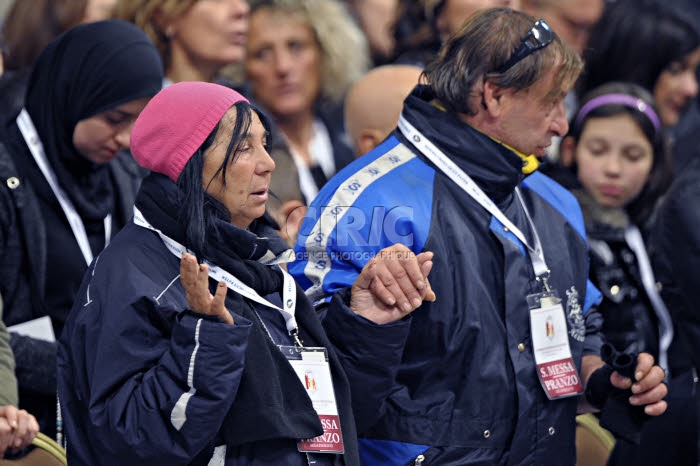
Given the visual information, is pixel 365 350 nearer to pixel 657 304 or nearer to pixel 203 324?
pixel 203 324

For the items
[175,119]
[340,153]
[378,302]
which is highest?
[175,119]

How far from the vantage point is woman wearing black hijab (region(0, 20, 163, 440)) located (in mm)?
3725

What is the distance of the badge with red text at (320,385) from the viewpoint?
290 cm

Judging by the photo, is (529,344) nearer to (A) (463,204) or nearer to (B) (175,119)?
(A) (463,204)

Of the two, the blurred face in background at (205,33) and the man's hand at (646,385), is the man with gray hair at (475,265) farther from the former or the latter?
the blurred face in background at (205,33)

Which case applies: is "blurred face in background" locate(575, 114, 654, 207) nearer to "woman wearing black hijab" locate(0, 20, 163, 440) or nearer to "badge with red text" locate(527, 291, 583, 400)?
"badge with red text" locate(527, 291, 583, 400)

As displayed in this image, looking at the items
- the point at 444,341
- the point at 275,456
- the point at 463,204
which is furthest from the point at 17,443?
the point at 463,204

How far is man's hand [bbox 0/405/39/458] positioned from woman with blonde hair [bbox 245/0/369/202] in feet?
8.87

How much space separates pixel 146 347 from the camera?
8.71 feet

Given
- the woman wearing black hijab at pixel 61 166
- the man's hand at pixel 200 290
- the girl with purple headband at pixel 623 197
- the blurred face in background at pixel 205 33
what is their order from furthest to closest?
the blurred face in background at pixel 205 33 → the girl with purple headband at pixel 623 197 → the woman wearing black hijab at pixel 61 166 → the man's hand at pixel 200 290

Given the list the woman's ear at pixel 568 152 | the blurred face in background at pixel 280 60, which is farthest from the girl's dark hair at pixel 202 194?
the blurred face in background at pixel 280 60

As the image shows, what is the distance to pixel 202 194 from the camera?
9.20 feet

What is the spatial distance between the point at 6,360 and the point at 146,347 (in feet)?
2.99

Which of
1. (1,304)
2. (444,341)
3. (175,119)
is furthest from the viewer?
(1,304)
